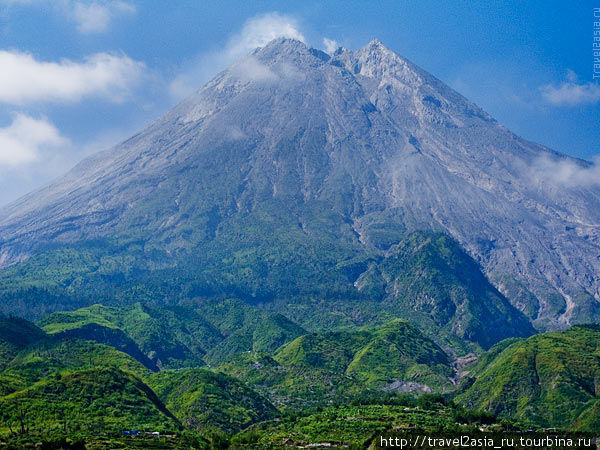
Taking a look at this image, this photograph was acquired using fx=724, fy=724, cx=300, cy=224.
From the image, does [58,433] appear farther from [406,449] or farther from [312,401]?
[312,401]

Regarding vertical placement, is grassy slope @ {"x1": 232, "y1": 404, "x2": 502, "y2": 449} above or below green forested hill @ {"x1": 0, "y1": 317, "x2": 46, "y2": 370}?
below

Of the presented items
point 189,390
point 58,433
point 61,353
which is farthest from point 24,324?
point 58,433

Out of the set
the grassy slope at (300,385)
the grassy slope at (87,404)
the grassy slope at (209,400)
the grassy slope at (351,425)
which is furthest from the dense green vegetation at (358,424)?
the grassy slope at (300,385)

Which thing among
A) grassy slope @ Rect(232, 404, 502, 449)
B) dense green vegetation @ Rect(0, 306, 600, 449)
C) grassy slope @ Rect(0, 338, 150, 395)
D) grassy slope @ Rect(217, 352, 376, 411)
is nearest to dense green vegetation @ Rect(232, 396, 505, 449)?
grassy slope @ Rect(232, 404, 502, 449)

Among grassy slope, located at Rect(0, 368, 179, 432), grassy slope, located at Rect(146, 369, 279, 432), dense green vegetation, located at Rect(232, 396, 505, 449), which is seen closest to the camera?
dense green vegetation, located at Rect(232, 396, 505, 449)

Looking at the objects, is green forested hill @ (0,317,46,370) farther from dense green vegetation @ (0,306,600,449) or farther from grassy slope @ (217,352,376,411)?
grassy slope @ (217,352,376,411)

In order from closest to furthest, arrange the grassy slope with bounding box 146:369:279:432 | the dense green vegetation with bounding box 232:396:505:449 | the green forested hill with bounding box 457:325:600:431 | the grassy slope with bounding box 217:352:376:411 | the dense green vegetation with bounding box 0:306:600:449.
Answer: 1. the dense green vegetation with bounding box 232:396:505:449
2. the dense green vegetation with bounding box 0:306:600:449
3. the grassy slope with bounding box 146:369:279:432
4. the green forested hill with bounding box 457:325:600:431
5. the grassy slope with bounding box 217:352:376:411

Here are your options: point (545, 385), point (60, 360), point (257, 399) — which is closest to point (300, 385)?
point (257, 399)
